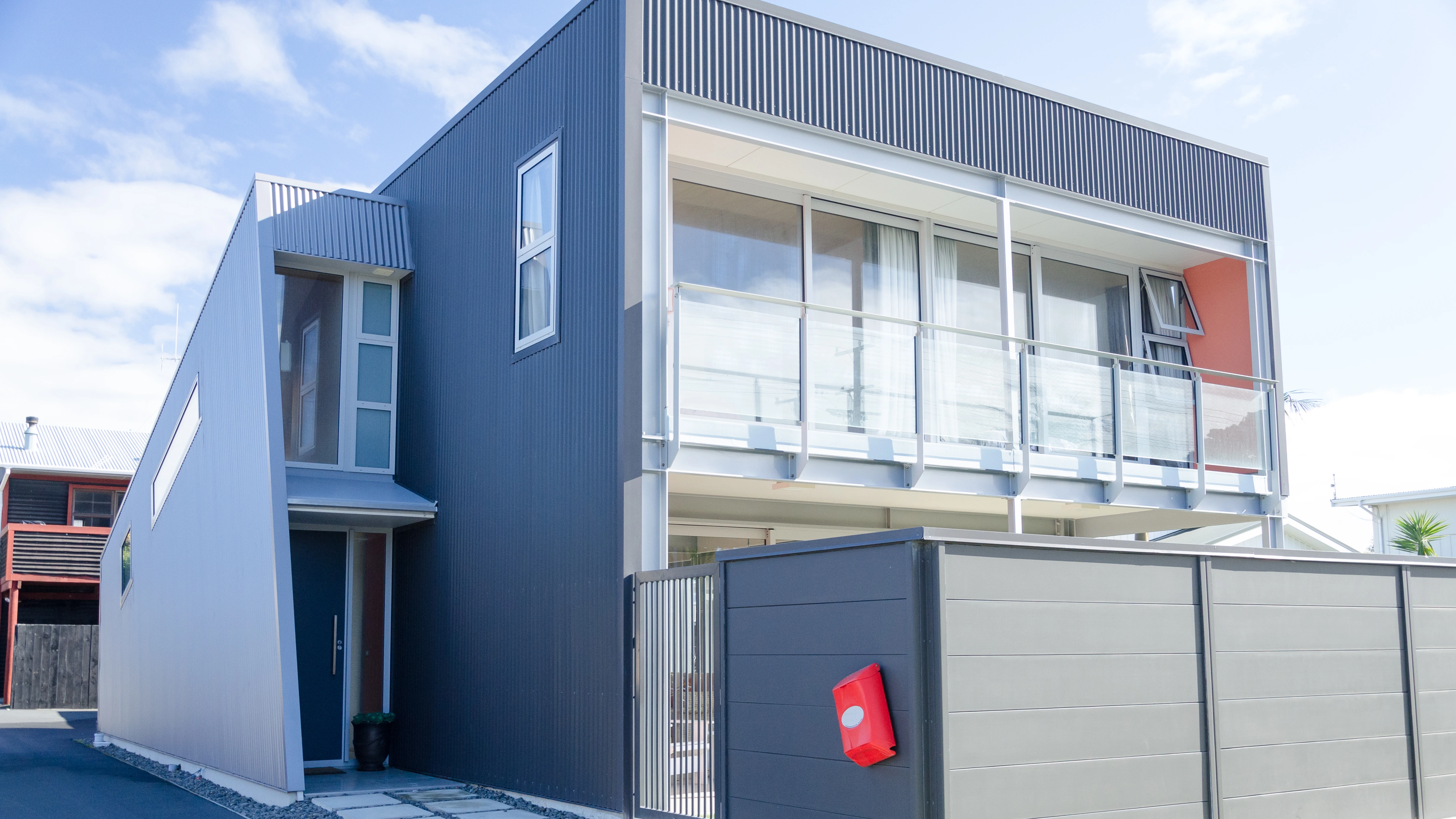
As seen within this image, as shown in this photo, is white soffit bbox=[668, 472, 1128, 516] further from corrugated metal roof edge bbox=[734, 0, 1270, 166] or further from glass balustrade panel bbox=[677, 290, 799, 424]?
corrugated metal roof edge bbox=[734, 0, 1270, 166]

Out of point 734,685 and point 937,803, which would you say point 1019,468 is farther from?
point 937,803

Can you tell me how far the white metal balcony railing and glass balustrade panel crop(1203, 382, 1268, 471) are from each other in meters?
0.01

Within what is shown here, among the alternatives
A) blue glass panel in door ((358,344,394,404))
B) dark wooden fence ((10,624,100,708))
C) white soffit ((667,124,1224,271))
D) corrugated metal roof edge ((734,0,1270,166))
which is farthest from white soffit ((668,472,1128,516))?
dark wooden fence ((10,624,100,708))

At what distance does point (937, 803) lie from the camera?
5449mm

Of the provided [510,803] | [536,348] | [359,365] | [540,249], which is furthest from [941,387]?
[359,365]

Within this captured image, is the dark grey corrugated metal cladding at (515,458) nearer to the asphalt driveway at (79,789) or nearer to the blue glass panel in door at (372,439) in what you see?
the blue glass panel in door at (372,439)

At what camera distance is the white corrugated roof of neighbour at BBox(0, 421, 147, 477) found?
28797mm

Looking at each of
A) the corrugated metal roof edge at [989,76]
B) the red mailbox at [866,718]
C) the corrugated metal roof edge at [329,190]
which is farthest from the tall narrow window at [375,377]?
the red mailbox at [866,718]

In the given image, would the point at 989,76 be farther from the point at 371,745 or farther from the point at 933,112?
the point at 371,745

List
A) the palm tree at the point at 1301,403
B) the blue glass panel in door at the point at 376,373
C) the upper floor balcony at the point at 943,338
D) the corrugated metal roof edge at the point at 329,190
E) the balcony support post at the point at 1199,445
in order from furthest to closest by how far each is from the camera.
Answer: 1. the palm tree at the point at 1301,403
2. the blue glass panel in door at the point at 376,373
3. the corrugated metal roof edge at the point at 329,190
4. the balcony support post at the point at 1199,445
5. the upper floor balcony at the point at 943,338

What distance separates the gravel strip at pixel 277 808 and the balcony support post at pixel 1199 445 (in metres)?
6.40

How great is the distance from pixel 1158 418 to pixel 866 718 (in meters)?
6.72

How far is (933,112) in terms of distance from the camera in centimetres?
1081

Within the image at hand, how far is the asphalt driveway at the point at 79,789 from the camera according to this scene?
32.1 feet
